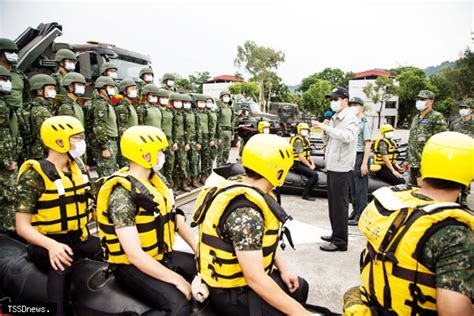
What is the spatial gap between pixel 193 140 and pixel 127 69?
9.93ft

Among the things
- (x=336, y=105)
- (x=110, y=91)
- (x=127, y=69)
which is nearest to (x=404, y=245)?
(x=336, y=105)

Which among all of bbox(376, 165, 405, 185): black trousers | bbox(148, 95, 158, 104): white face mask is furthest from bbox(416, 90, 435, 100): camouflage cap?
bbox(148, 95, 158, 104): white face mask

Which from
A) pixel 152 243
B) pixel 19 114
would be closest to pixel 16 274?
pixel 152 243

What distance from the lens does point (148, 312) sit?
1931 mm

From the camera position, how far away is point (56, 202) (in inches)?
95.8

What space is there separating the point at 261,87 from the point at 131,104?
136ft

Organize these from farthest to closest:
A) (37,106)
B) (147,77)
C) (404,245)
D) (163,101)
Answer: (147,77) → (163,101) → (37,106) → (404,245)

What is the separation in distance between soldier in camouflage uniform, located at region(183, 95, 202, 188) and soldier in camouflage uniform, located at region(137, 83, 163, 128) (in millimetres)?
769

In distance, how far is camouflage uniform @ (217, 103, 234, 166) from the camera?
8.98 m

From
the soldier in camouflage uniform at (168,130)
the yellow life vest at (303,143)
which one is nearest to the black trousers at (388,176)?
the yellow life vest at (303,143)

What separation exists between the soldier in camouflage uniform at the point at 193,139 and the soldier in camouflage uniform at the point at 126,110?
5.02 ft

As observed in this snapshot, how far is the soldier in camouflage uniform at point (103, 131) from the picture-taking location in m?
5.31

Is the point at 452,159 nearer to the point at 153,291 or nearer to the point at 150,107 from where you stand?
the point at 153,291

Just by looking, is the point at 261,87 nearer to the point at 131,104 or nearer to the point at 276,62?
the point at 276,62
